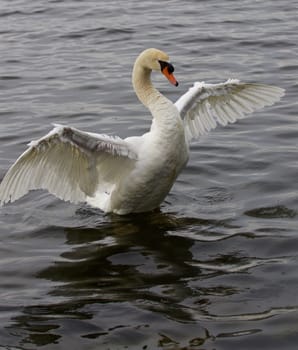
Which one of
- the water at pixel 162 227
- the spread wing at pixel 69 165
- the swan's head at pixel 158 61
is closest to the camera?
the water at pixel 162 227

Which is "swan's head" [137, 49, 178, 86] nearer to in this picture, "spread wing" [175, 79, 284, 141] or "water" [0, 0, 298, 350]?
"spread wing" [175, 79, 284, 141]

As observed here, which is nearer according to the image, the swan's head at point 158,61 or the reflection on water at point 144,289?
the reflection on water at point 144,289

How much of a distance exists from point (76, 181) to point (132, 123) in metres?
2.94

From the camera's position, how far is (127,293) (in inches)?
274

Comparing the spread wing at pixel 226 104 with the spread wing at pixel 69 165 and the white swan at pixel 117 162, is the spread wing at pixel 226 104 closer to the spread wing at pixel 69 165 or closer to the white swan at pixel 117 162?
the white swan at pixel 117 162

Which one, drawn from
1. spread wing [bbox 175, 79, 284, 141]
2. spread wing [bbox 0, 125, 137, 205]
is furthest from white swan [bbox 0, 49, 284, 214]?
spread wing [bbox 175, 79, 284, 141]

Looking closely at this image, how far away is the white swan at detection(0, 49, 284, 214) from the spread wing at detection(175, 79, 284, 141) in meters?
0.30

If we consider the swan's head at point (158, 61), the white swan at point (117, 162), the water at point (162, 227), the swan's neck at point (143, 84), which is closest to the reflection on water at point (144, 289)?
the water at point (162, 227)

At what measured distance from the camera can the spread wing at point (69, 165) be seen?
7.79 m

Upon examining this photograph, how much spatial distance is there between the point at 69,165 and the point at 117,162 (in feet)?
1.45

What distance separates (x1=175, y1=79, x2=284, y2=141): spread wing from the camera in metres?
9.42

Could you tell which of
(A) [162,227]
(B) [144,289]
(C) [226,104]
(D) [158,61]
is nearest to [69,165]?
(A) [162,227]

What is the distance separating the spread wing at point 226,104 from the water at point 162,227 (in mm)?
546

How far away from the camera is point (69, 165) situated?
8234 mm
